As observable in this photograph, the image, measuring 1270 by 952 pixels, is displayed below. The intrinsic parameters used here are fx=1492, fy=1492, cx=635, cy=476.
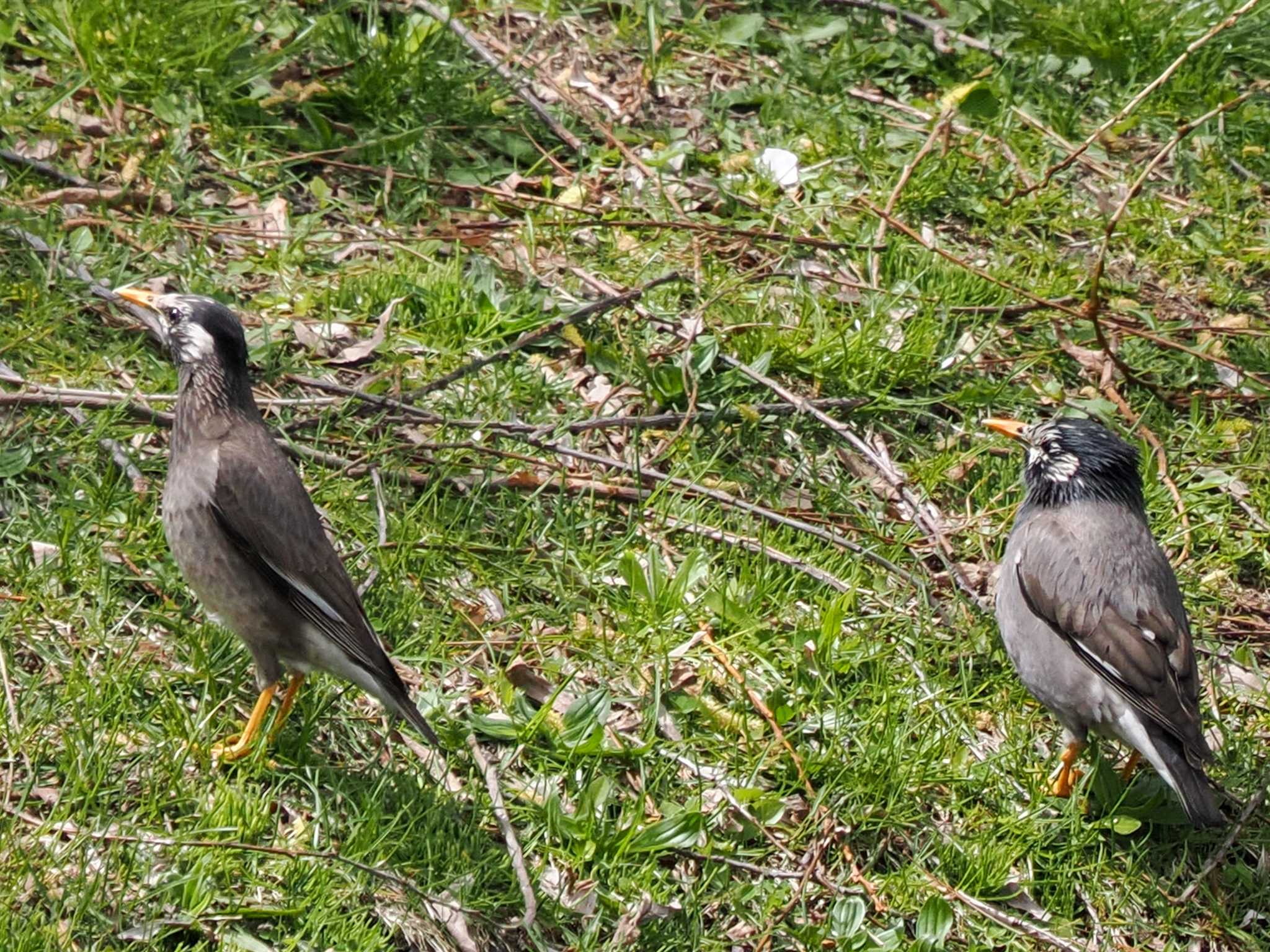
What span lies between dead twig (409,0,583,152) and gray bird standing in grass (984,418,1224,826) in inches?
123

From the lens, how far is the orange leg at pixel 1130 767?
18.4 ft

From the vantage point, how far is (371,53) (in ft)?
24.4

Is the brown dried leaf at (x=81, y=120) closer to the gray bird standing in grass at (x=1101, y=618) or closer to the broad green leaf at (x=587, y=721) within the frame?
the broad green leaf at (x=587, y=721)

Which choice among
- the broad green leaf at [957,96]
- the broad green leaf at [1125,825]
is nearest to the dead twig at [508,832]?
the broad green leaf at [1125,825]

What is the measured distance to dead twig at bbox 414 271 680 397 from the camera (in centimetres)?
622

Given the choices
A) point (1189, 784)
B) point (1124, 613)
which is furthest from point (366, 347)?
point (1189, 784)

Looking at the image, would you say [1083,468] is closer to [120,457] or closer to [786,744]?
[786,744]

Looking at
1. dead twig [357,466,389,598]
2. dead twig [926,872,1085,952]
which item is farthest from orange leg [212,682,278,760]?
dead twig [926,872,1085,952]

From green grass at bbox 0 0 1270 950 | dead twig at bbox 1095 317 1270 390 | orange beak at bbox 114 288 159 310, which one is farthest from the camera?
dead twig at bbox 1095 317 1270 390

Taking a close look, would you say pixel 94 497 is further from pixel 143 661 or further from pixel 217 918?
pixel 217 918

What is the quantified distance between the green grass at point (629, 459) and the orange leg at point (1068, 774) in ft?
0.24

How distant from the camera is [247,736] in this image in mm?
4750

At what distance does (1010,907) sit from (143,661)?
300 cm

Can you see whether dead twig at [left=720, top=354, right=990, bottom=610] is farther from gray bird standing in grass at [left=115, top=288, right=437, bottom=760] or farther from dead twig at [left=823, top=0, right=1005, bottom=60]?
dead twig at [left=823, top=0, right=1005, bottom=60]
